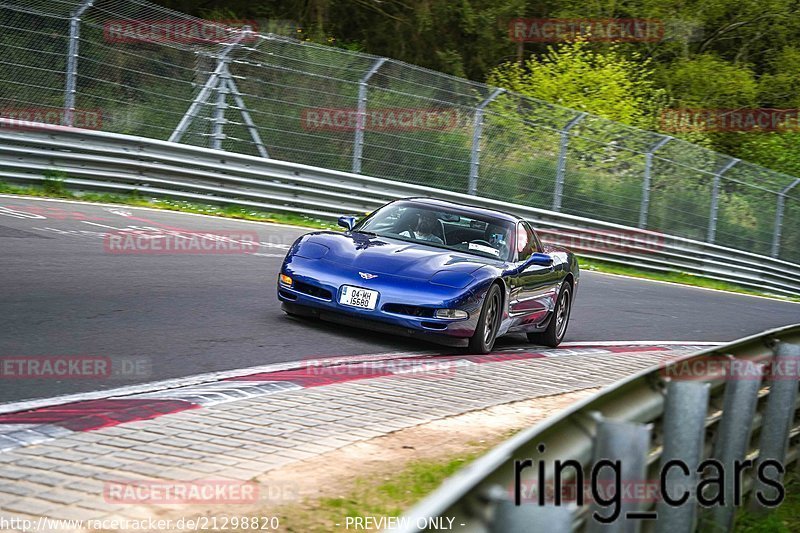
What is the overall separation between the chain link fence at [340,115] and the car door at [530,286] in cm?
847

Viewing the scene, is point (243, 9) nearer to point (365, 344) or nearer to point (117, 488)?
point (365, 344)

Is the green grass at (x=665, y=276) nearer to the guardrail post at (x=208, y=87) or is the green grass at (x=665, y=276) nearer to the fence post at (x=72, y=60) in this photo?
the guardrail post at (x=208, y=87)

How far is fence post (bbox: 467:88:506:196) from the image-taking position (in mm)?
21391

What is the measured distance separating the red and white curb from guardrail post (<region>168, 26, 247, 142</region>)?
1007cm

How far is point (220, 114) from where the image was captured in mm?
18953

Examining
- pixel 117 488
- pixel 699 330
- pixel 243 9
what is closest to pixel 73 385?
pixel 117 488

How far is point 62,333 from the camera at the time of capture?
7996 millimetres

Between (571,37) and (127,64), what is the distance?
26284 mm

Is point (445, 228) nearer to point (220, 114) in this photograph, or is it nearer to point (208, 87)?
point (220, 114)

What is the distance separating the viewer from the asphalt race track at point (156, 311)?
304 inches

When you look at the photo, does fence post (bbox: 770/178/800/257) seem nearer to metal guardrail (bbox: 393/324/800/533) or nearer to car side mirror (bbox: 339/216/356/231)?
car side mirror (bbox: 339/216/356/231)

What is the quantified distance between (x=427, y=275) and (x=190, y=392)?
10.1 feet

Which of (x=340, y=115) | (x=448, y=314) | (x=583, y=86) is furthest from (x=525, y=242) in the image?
(x=583, y=86)

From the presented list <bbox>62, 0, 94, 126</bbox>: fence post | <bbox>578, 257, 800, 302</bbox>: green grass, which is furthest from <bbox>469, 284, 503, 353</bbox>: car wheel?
<bbox>578, 257, 800, 302</bbox>: green grass
